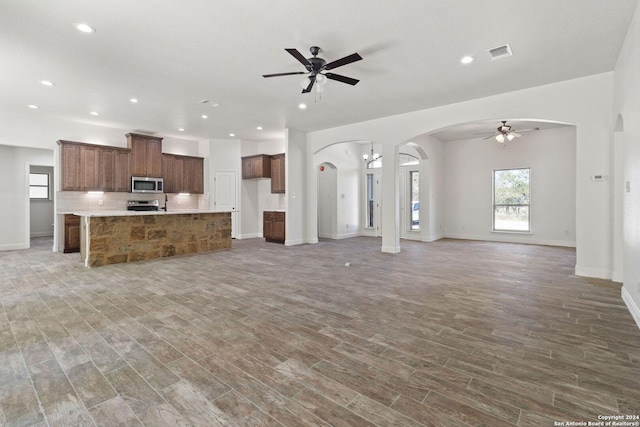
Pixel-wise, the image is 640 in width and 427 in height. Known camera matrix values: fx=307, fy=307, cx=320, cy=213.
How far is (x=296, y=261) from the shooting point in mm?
5973

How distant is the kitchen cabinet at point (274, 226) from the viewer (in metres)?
8.66

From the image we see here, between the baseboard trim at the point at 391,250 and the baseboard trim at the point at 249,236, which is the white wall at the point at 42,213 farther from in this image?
the baseboard trim at the point at 391,250

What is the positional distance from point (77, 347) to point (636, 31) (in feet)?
19.0

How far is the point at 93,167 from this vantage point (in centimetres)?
749

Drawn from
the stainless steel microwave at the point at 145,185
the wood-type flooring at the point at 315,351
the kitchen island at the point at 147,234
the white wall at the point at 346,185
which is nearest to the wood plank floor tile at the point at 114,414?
the wood-type flooring at the point at 315,351

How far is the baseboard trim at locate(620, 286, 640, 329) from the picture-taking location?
2866 mm

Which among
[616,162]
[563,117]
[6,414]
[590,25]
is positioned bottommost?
[6,414]

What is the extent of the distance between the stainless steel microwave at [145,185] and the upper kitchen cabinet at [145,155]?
12cm

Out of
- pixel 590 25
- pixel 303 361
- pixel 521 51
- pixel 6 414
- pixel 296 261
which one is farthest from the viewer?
pixel 296 261

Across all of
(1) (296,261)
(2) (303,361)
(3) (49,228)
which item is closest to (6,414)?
(2) (303,361)

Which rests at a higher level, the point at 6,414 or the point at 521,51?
the point at 521,51

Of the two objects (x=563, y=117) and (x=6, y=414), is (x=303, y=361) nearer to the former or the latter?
(x=6, y=414)

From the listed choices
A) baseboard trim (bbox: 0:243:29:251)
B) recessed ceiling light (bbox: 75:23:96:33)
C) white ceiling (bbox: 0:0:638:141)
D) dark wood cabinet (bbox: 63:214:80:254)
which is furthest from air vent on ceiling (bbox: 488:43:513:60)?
baseboard trim (bbox: 0:243:29:251)

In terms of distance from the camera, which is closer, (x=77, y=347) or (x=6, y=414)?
(x=6, y=414)
